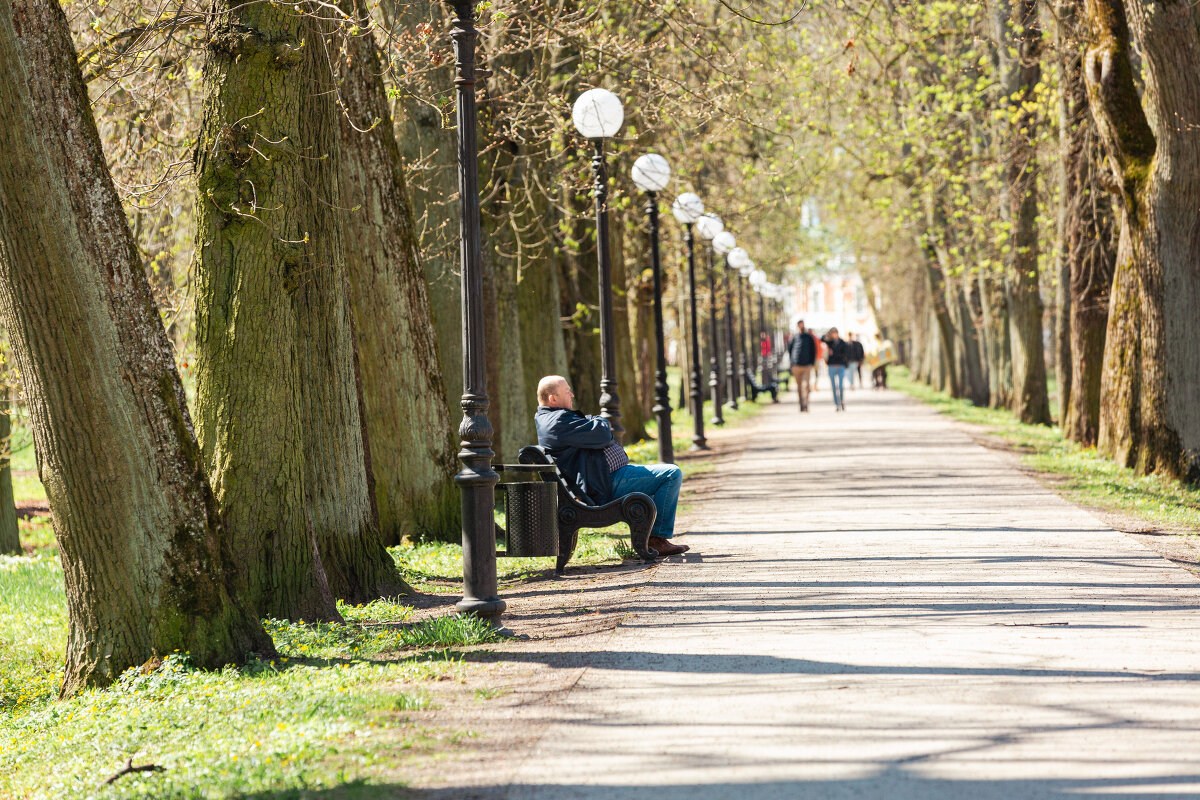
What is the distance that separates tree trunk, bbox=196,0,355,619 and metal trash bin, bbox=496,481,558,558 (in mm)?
1293

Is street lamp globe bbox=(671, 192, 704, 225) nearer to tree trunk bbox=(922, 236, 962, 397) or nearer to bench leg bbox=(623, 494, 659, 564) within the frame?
bench leg bbox=(623, 494, 659, 564)

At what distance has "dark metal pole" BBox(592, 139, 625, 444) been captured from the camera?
1262cm

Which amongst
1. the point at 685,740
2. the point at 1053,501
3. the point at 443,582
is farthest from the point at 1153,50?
the point at 685,740

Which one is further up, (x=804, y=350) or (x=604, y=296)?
(x=604, y=296)

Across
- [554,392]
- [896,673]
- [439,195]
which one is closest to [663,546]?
[554,392]

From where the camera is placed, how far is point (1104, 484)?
14.0 m

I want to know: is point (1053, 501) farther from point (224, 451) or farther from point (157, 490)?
point (157, 490)

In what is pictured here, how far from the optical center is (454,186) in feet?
44.3

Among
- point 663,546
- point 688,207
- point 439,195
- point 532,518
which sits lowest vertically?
point 663,546

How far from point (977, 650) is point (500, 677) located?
2.22m

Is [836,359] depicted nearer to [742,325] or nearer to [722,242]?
[742,325]

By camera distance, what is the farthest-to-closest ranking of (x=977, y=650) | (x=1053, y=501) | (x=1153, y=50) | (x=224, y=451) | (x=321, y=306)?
(x=1153, y=50) < (x=1053, y=501) < (x=321, y=306) < (x=224, y=451) < (x=977, y=650)

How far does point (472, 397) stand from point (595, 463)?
2.25m

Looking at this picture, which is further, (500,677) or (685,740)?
(500,677)
